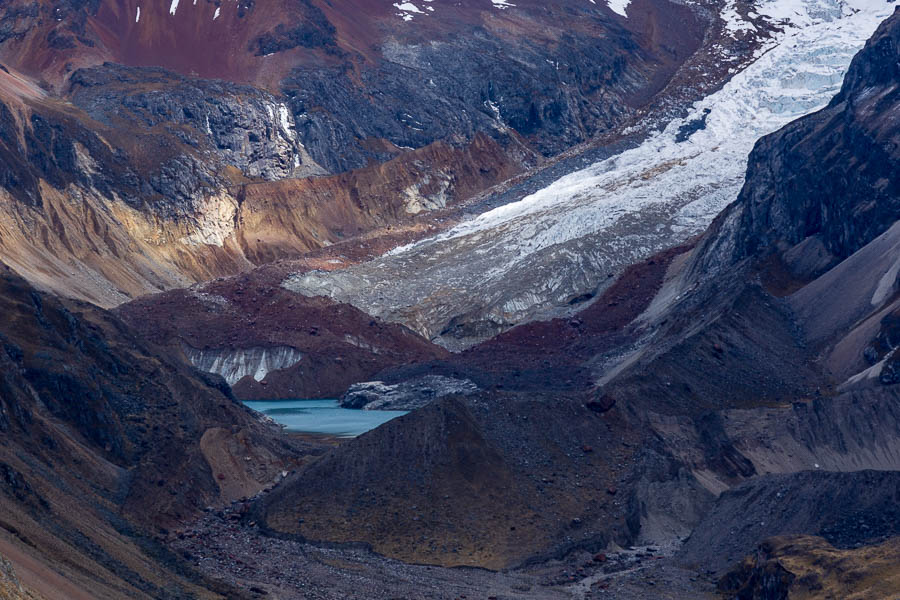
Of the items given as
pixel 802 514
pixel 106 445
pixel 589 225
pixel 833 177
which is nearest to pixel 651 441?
pixel 802 514

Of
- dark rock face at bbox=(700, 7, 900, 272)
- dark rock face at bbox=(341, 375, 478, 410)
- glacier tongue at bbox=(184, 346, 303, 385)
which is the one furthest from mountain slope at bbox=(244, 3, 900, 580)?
glacier tongue at bbox=(184, 346, 303, 385)

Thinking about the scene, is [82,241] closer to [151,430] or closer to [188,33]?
[188,33]

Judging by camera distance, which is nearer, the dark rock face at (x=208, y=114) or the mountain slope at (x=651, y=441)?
the mountain slope at (x=651, y=441)

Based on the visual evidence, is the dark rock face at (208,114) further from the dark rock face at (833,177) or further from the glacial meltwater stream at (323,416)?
the dark rock face at (833,177)

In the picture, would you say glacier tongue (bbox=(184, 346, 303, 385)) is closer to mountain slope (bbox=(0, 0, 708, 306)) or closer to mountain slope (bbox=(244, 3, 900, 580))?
mountain slope (bbox=(0, 0, 708, 306))

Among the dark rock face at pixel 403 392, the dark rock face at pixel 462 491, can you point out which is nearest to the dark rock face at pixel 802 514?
the dark rock face at pixel 462 491

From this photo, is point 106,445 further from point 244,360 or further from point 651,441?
point 244,360

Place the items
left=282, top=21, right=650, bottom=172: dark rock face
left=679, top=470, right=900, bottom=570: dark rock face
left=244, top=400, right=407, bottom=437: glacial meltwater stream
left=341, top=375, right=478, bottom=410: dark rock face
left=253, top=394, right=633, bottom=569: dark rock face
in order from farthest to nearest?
left=282, top=21, right=650, bottom=172: dark rock face < left=341, top=375, right=478, bottom=410: dark rock face < left=244, top=400, right=407, bottom=437: glacial meltwater stream < left=253, top=394, right=633, bottom=569: dark rock face < left=679, top=470, right=900, bottom=570: dark rock face
